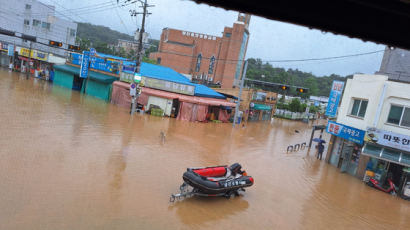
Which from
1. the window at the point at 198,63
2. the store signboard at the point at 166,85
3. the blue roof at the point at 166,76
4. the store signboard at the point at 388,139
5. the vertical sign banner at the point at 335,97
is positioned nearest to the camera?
the store signboard at the point at 388,139

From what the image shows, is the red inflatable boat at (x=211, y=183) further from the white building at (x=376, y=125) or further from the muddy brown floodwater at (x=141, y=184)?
the white building at (x=376, y=125)

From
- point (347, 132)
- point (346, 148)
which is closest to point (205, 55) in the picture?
point (346, 148)

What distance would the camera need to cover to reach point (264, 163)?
57.6ft

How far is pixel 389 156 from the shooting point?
15406mm

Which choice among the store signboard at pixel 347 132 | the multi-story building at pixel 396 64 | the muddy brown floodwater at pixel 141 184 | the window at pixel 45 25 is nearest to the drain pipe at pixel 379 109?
the store signboard at pixel 347 132

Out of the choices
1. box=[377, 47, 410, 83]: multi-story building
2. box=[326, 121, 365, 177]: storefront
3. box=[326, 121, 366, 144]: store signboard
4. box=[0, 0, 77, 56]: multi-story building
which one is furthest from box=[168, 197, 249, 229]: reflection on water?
box=[0, 0, 77, 56]: multi-story building

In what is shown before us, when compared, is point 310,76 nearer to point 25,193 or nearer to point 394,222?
point 394,222

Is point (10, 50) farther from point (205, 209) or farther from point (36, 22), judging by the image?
point (205, 209)

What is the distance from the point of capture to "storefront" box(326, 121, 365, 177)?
57.5ft

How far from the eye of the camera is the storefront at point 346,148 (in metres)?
17.5

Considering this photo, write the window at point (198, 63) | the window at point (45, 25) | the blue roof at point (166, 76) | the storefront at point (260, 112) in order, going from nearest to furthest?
the blue roof at point (166, 76) < the storefront at point (260, 112) < the window at point (45, 25) < the window at point (198, 63)

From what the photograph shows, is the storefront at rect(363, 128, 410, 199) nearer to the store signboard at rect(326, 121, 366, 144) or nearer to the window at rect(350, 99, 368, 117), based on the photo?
the store signboard at rect(326, 121, 366, 144)

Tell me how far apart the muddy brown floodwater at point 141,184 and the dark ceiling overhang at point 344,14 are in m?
6.93

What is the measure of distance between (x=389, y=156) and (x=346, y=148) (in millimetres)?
3750
